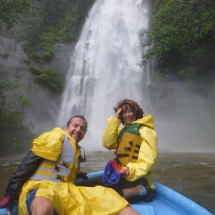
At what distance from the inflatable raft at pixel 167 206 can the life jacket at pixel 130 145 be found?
16.7 inches

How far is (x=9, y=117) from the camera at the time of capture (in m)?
9.84

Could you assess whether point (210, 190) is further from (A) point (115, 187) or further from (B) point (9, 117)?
(B) point (9, 117)

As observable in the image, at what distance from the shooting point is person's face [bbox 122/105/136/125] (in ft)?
8.47

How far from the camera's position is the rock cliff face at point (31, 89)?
46.9 feet

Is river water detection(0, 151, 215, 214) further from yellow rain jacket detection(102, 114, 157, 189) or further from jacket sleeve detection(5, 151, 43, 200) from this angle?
jacket sleeve detection(5, 151, 43, 200)

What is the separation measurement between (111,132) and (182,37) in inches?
303

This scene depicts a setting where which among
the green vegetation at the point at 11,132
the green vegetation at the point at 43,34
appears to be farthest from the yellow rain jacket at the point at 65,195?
the green vegetation at the point at 43,34

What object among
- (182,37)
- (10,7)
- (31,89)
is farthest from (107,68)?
(10,7)

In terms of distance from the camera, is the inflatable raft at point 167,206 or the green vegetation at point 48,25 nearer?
the inflatable raft at point 167,206

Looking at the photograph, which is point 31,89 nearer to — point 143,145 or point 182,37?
point 182,37

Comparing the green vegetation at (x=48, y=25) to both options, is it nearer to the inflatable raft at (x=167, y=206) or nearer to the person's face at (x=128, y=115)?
the person's face at (x=128, y=115)

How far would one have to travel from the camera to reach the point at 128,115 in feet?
8.47

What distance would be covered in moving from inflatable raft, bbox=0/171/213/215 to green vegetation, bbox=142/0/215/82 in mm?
5158

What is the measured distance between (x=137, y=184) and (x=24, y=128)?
30.5 feet
